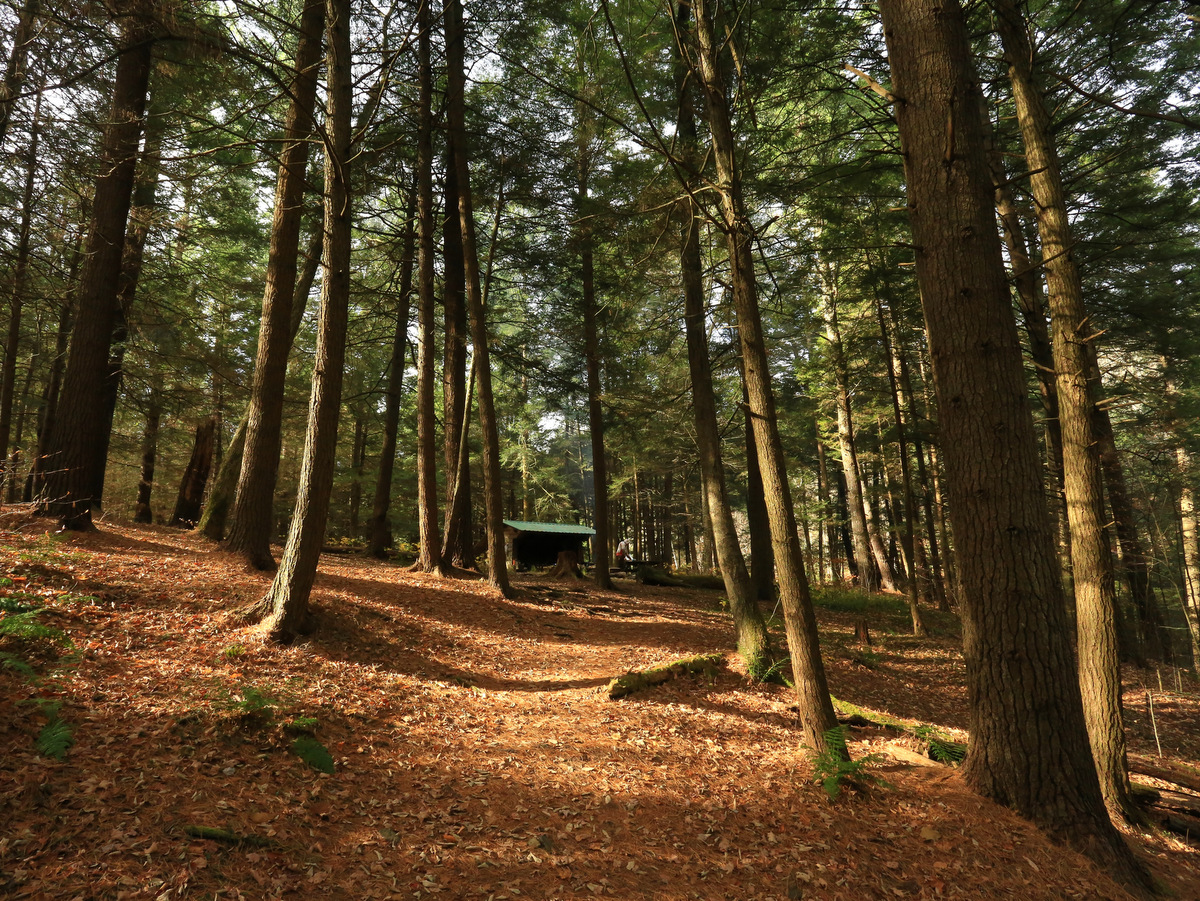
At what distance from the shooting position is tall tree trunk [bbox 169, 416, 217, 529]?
12.9 m

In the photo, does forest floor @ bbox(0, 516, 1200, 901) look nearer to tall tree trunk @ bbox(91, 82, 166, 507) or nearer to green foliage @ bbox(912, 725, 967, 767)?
green foliage @ bbox(912, 725, 967, 767)

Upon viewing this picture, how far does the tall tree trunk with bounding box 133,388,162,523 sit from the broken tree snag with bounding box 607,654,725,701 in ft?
38.7

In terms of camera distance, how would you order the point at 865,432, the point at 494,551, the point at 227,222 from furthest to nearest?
the point at 865,432
the point at 227,222
the point at 494,551

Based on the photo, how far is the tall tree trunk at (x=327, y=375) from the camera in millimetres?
6004

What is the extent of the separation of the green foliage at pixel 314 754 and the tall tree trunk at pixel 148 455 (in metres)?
11.4

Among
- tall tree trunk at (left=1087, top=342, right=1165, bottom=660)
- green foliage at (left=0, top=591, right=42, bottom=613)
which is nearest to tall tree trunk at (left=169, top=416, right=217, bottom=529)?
green foliage at (left=0, top=591, right=42, bottom=613)

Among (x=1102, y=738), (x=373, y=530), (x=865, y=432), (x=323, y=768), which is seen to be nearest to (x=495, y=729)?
(x=323, y=768)

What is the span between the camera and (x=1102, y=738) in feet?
15.9

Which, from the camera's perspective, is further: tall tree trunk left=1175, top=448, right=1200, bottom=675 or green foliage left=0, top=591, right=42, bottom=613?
tall tree trunk left=1175, top=448, right=1200, bottom=675

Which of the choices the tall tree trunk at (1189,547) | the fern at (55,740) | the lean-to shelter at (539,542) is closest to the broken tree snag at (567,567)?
the lean-to shelter at (539,542)

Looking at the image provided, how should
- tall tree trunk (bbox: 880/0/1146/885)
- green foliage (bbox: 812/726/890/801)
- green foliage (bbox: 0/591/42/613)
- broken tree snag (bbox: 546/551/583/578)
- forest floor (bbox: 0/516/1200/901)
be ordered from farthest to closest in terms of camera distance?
broken tree snag (bbox: 546/551/583/578) < green foliage (bbox: 0/591/42/613) < green foliage (bbox: 812/726/890/801) < tall tree trunk (bbox: 880/0/1146/885) < forest floor (bbox: 0/516/1200/901)

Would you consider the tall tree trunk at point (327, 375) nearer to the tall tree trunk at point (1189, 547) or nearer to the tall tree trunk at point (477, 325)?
the tall tree trunk at point (477, 325)

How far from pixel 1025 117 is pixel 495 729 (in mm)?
7757

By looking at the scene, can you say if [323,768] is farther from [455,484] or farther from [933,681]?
[933,681]
